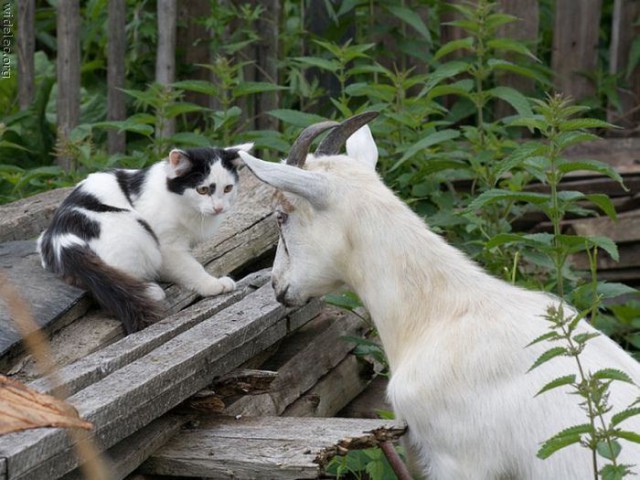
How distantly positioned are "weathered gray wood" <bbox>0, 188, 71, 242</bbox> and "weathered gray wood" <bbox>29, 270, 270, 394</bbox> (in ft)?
3.53

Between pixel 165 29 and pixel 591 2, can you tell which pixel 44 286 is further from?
pixel 591 2

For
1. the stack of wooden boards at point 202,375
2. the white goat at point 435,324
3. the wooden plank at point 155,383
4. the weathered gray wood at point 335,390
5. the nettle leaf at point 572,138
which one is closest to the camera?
the wooden plank at point 155,383

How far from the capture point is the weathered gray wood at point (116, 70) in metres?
6.49

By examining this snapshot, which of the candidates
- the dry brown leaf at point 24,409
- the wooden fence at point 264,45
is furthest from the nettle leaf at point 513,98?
the dry brown leaf at point 24,409

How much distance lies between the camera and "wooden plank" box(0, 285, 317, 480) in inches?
118

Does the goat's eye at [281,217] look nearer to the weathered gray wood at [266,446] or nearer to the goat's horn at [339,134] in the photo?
the goat's horn at [339,134]

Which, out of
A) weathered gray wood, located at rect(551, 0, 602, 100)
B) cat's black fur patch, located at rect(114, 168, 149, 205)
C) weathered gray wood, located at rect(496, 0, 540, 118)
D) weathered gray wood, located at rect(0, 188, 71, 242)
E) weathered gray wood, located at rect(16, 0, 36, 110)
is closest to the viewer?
cat's black fur patch, located at rect(114, 168, 149, 205)

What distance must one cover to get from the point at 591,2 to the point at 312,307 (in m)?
3.68

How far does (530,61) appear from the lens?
7.24 meters

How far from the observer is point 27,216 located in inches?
203

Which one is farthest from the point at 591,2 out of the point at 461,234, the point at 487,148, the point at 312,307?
the point at 312,307

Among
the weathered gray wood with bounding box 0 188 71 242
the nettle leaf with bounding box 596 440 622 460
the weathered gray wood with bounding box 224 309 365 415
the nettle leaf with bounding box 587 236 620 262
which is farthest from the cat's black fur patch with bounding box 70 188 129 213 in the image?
the nettle leaf with bounding box 596 440 622 460

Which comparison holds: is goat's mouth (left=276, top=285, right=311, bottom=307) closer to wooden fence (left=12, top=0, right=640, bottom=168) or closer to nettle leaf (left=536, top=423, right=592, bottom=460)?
nettle leaf (left=536, top=423, right=592, bottom=460)

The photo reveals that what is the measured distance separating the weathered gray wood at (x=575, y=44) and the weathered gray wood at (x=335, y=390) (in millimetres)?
3244
